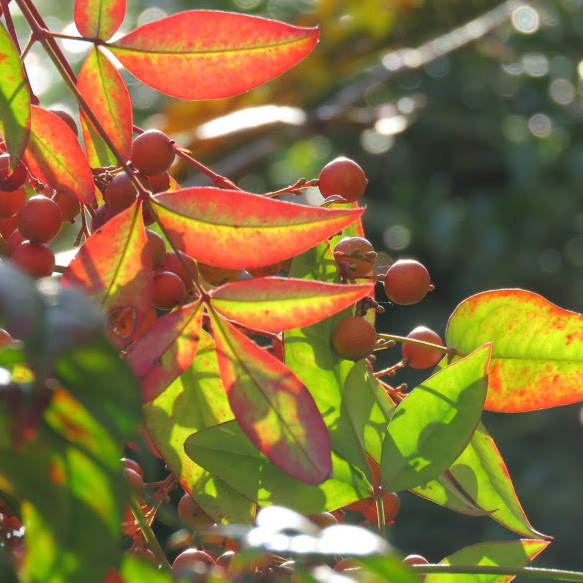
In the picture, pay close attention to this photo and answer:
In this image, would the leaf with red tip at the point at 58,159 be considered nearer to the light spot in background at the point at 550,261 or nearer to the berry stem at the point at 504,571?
the berry stem at the point at 504,571

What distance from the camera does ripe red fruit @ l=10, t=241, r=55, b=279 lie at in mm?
418

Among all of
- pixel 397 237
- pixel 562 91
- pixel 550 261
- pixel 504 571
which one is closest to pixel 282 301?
pixel 504 571

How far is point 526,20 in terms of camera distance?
2465mm

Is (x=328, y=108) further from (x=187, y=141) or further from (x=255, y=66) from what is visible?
(x=255, y=66)

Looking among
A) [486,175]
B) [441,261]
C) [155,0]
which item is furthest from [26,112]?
[486,175]

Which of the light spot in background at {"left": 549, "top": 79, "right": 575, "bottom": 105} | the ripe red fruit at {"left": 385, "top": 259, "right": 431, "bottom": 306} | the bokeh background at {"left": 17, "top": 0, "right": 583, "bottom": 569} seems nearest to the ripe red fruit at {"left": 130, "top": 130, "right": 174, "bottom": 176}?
the ripe red fruit at {"left": 385, "top": 259, "right": 431, "bottom": 306}

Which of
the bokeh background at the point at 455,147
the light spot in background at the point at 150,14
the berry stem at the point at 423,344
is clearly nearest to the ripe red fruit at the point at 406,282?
the berry stem at the point at 423,344

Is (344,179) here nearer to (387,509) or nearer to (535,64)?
(387,509)

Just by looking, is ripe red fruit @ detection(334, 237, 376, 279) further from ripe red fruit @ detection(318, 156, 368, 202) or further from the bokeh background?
the bokeh background

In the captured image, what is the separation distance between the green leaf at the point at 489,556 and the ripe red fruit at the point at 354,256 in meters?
0.13

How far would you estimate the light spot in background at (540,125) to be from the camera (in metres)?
2.34

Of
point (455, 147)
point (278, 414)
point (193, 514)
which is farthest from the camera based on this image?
point (455, 147)

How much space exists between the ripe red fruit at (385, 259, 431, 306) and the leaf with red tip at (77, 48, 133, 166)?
0.46 ft

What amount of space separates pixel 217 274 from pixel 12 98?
115 mm
